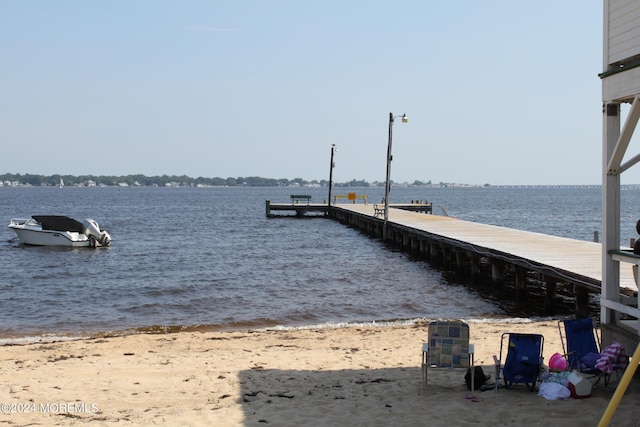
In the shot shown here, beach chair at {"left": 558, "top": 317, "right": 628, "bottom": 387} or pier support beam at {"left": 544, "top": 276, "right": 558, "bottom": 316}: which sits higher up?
beach chair at {"left": 558, "top": 317, "right": 628, "bottom": 387}

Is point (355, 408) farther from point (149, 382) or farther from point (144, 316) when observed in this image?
point (144, 316)

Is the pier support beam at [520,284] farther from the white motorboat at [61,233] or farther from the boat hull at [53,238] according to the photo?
the boat hull at [53,238]

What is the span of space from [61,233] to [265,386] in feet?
79.9

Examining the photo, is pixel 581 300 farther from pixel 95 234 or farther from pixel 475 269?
pixel 95 234

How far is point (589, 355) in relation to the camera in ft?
22.3

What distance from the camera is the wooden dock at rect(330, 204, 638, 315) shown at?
12734 mm

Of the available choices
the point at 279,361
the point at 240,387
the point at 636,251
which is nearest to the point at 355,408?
the point at 240,387

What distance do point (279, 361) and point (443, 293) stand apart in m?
8.65

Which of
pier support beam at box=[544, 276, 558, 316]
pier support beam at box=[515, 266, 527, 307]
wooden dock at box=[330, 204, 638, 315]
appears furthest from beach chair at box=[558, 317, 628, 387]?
pier support beam at box=[515, 266, 527, 307]

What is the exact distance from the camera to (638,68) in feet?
20.8

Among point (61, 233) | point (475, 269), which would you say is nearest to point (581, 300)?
point (475, 269)

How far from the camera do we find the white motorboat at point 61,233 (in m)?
29.5

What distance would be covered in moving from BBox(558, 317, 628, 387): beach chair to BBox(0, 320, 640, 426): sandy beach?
0.76 feet

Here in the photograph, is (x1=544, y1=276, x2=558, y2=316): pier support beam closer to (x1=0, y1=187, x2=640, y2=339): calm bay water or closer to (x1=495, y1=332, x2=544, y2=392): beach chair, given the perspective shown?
(x1=0, y1=187, x2=640, y2=339): calm bay water
